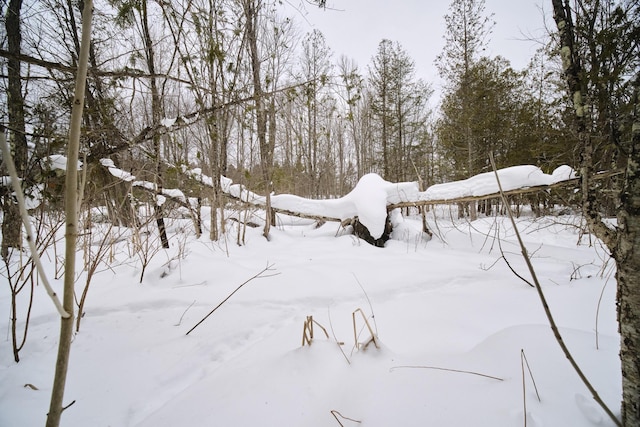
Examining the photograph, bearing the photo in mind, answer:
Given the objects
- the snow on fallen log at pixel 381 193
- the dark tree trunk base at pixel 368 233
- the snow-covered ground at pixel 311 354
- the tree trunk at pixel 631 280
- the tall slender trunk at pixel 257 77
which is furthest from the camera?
the dark tree trunk base at pixel 368 233

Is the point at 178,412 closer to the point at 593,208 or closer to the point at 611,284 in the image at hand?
the point at 593,208

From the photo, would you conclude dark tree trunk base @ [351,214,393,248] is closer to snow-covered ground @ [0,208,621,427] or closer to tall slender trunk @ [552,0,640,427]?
snow-covered ground @ [0,208,621,427]

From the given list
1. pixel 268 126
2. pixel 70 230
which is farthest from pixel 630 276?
pixel 268 126

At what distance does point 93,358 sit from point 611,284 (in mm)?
3590

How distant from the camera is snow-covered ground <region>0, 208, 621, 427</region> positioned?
904 mm

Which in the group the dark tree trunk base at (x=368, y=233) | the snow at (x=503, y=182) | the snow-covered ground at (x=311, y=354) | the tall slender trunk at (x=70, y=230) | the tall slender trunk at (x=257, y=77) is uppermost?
the tall slender trunk at (x=257, y=77)

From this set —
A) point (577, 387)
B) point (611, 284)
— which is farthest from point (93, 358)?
point (611, 284)

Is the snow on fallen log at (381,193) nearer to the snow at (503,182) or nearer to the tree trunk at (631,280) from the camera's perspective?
the snow at (503,182)

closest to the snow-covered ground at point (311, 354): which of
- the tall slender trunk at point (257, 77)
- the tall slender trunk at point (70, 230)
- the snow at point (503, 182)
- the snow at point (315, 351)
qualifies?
the snow at point (315, 351)

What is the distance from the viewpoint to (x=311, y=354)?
117 cm

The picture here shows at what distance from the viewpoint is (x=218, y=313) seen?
1.75 m

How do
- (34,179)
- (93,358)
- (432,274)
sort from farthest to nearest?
(432,274)
(34,179)
(93,358)

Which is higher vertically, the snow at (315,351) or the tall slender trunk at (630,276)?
the tall slender trunk at (630,276)

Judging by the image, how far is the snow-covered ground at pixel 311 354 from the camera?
2.97 ft
